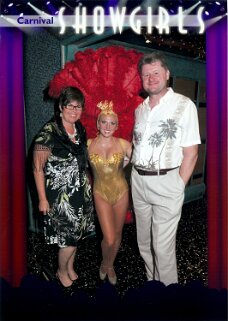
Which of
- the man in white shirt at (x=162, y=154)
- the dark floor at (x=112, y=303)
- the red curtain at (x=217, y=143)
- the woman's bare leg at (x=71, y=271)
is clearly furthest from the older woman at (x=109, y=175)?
the red curtain at (x=217, y=143)

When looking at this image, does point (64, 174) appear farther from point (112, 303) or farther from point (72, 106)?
point (112, 303)

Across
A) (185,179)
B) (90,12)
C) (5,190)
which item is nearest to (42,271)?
(5,190)

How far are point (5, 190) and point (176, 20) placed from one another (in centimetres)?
140

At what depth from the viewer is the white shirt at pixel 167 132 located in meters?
1.99

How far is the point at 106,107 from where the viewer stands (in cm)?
218

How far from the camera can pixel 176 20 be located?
188 cm

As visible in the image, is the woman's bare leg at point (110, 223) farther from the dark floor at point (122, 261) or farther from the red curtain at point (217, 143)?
the red curtain at point (217, 143)

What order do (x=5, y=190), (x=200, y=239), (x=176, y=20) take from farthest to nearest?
(x=200, y=239), (x=5, y=190), (x=176, y=20)

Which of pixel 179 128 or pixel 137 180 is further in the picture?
pixel 137 180

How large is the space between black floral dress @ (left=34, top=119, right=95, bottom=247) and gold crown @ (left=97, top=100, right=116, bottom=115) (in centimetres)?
18

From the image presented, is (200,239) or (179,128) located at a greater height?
(179,128)

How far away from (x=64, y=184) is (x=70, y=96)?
55 centimetres

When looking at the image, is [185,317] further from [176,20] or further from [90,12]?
[90,12]

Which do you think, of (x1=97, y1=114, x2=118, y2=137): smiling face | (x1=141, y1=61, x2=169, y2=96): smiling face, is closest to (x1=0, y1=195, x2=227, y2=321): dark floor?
(x1=97, y1=114, x2=118, y2=137): smiling face
